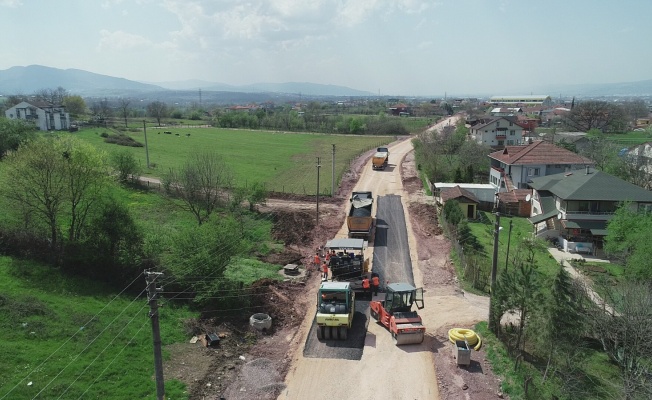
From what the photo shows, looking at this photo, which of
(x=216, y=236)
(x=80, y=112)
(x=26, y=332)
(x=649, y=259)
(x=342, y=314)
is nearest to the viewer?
(x=26, y=332)

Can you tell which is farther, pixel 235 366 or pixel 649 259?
pixel 649 259

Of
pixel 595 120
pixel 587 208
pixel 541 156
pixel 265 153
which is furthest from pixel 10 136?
pixel 595 120

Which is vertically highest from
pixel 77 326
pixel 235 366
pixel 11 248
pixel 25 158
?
pixel 25 158

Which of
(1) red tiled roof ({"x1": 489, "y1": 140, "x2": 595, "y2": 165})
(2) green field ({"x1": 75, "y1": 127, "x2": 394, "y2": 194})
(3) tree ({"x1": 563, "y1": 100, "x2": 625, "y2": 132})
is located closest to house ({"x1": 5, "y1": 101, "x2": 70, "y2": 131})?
(2) green field ({"x1": 75, "y1": 127, "x2": 394, "y2": 194})

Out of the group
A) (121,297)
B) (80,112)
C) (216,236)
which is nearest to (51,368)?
(121,297)

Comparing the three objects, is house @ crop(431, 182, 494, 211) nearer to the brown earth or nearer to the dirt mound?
the brown earth

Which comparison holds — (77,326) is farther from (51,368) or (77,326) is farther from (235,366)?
(235,366)

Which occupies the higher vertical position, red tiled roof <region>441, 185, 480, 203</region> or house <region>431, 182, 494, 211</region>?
red tiled roof <region>441, 185, 480, 203</region>

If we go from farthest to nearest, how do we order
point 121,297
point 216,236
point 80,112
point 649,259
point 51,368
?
point 80,112, point 649,259, point 216,236, point 121,297, point 51,368
